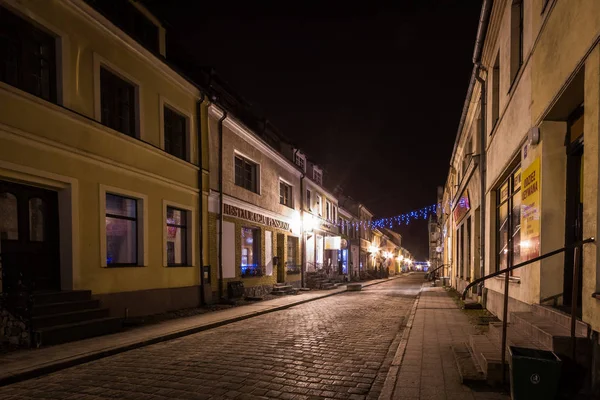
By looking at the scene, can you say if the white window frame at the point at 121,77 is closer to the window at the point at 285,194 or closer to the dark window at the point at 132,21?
the dark window at the point at 132,21

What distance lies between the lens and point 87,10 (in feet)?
31.5

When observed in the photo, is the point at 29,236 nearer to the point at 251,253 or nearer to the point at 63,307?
the point at 63,307

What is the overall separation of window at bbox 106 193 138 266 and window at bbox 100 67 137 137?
6.52 feet

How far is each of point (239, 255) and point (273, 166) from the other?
5816mm

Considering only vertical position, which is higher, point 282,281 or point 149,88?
point 149,88

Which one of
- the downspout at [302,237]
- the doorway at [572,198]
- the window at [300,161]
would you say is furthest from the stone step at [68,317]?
the window at [300,161]

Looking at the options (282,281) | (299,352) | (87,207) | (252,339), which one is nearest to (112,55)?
(87,207)

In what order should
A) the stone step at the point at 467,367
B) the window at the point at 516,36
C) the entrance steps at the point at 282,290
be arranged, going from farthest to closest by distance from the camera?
1. the entrance steps at the point at 282,290
2. the window at the point at 516,36
3. the stone step at the point at 467,367

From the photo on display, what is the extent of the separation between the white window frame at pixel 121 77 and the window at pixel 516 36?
9.90 metres

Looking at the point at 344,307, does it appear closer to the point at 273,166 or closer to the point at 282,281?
the point at 282,281

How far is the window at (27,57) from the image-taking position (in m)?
8.16

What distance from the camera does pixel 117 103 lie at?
10977 mm

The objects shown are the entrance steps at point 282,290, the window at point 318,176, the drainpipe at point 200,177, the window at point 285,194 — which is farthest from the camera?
the window at point 318,176

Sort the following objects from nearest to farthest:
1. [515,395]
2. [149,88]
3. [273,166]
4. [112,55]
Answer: [515,395]
[112,55]
[149,88]
[273,166]
